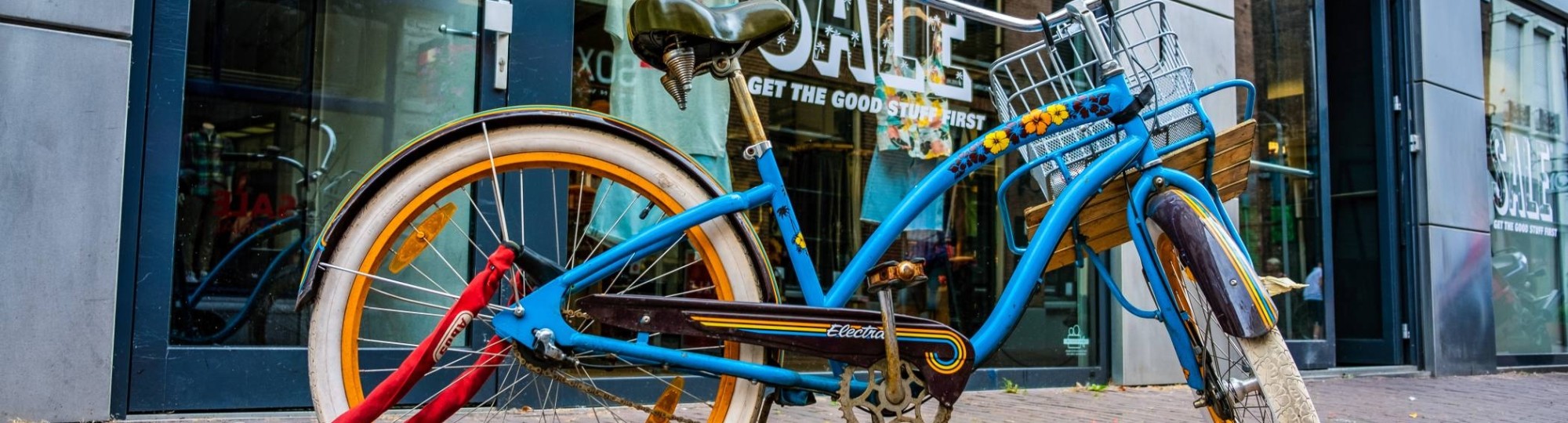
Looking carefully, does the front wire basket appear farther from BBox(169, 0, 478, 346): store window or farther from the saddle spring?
BBox(169, 0, 478, 346): store window

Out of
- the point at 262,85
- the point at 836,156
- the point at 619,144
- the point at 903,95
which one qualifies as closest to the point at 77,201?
the point at 262,85

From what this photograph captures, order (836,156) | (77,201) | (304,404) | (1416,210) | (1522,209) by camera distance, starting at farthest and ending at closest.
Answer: (1522,209) < (1416,210) < (836,156) < (304,404) < (77,201)

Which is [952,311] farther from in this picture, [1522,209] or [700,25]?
[1522,209]

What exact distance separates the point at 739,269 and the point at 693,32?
55cm

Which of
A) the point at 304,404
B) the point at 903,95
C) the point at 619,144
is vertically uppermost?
the point at 903,95

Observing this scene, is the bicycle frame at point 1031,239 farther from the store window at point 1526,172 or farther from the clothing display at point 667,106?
the store window at point 1526,172

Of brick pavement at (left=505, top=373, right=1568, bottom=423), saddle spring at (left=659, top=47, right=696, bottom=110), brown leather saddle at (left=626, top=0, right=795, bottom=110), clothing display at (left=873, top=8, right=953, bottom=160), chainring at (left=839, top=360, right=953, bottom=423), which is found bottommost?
brick pavement at (left=505, top=373, right=1568, bottom=423)

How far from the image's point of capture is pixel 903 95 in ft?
21.0

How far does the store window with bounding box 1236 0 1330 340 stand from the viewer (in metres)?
8.23

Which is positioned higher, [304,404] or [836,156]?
[836,156]

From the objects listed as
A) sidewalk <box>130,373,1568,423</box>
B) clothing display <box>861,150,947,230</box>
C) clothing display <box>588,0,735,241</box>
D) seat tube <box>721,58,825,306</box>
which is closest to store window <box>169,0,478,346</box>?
sidewalk <box>130,373,1568,423</box>

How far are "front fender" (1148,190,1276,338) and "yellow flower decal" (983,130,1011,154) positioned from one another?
0.42 meters

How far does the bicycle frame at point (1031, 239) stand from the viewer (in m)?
2.73

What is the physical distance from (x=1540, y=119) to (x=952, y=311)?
7.11 metres
